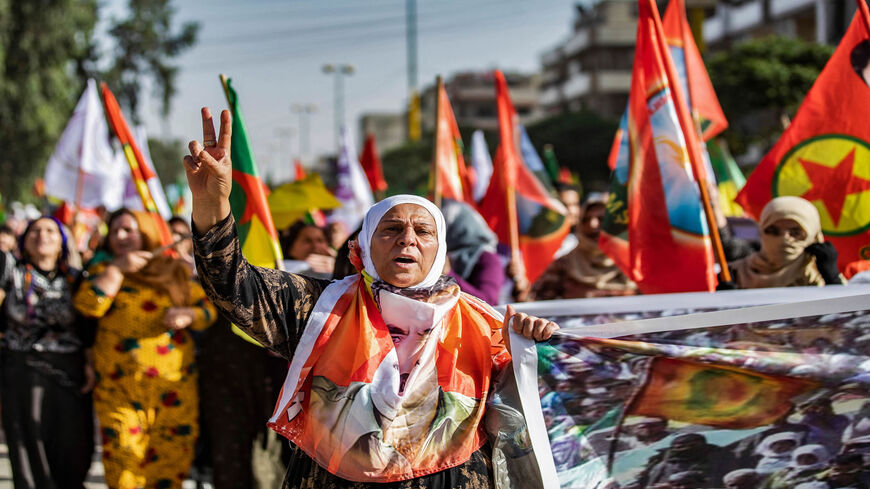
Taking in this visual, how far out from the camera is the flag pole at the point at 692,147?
402cm

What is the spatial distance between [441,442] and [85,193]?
7582 mm

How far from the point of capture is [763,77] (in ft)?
91.7

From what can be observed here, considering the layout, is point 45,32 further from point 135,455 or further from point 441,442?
point 441,442

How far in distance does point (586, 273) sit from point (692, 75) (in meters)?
1.40

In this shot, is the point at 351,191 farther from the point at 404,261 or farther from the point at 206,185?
the point at 206,185

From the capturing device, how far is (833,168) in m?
4.41

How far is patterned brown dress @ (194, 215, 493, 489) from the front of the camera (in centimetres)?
224

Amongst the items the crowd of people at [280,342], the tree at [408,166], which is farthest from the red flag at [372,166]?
the tree at [408,166]

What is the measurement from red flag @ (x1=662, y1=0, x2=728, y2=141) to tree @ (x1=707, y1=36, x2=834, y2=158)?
22554mm

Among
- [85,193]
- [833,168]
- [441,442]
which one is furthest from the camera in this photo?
[85,193]

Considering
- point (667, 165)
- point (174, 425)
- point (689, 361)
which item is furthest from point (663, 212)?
point (174, 425)

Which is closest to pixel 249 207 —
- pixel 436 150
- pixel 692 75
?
pixel 692 75

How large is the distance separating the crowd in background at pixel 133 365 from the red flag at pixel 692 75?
40.9 inches

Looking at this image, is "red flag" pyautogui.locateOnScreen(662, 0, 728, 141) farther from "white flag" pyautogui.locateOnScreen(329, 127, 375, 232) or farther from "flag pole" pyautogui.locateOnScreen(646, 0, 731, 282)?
"white flag" pyautogui.locateOnScreen(329, 127, 375, 232)
